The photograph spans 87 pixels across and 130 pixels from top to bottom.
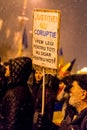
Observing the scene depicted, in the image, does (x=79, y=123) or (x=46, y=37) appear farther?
(x=46, y=37)

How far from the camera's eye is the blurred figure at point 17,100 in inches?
155

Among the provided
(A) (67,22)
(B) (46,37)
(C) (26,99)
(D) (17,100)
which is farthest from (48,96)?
(A) (67,22)

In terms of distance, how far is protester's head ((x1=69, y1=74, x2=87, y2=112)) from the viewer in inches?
131

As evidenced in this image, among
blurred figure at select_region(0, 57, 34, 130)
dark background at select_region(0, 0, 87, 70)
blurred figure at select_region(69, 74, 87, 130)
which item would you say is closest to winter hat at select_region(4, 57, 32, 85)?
blurred figure at select_region(0, 57, 34, 130)

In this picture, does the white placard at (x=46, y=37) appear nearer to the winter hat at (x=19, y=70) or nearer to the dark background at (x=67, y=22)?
the winter hat at (x=19, y=70)

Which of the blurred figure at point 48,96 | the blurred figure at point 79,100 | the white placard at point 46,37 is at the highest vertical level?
the white placard at point 46,37

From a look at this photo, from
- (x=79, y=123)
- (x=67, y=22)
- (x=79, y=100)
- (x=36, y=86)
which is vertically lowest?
(x=36, y=86)

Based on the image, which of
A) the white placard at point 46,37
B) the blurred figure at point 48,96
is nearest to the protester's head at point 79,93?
the white placard at point 46,37

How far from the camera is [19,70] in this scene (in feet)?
13.4

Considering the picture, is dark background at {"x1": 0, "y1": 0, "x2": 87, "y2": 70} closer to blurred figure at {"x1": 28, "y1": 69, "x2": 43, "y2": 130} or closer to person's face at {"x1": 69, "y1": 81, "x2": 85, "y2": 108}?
blurred figure at {"x1": 28, "y1": 69, "x2": 43, "y2": 130}

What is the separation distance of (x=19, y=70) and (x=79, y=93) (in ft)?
3.05

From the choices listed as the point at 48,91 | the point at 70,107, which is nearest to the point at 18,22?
the point at 48,91

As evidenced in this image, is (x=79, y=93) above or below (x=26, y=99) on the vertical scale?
above

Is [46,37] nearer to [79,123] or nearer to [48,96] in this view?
[48,96]
